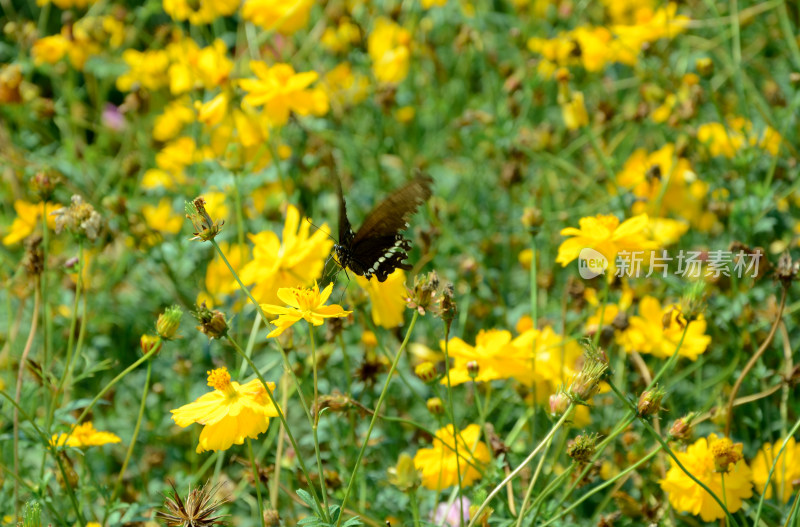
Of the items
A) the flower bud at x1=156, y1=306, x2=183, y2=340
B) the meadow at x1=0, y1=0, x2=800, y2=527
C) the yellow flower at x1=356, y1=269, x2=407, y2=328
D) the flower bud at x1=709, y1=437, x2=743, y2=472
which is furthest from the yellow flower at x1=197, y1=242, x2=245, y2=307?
the flower bud at x1=709, y1=437, x2=743, y2=472

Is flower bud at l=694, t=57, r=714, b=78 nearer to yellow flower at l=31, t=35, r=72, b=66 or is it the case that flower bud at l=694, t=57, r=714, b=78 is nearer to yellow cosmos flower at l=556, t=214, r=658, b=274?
yellow cosmos flower at l=556, t=214, r=658, b=274

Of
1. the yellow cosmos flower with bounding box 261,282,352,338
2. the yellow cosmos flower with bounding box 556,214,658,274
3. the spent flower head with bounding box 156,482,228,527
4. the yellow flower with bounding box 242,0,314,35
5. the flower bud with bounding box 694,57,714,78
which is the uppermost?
the yellow flower with bounding box 242,0,314,35

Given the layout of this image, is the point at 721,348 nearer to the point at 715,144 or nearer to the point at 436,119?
the point at 715,144

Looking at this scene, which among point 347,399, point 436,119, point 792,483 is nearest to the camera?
point 347,399

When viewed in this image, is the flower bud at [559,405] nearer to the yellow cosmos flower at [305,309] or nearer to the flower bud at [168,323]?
the yellow cosmos flower at [305,309]

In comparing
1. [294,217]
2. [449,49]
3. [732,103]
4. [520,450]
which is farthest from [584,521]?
[449,49]

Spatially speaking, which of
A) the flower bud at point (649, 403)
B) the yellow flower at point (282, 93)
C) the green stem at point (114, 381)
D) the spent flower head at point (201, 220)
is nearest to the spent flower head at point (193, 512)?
the green stem at point (114, 381)

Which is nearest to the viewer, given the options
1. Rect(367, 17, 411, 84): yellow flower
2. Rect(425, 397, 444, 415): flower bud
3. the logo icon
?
Rect(425, 397, 444, 415): flower bud

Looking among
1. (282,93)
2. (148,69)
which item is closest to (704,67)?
(282,93)
